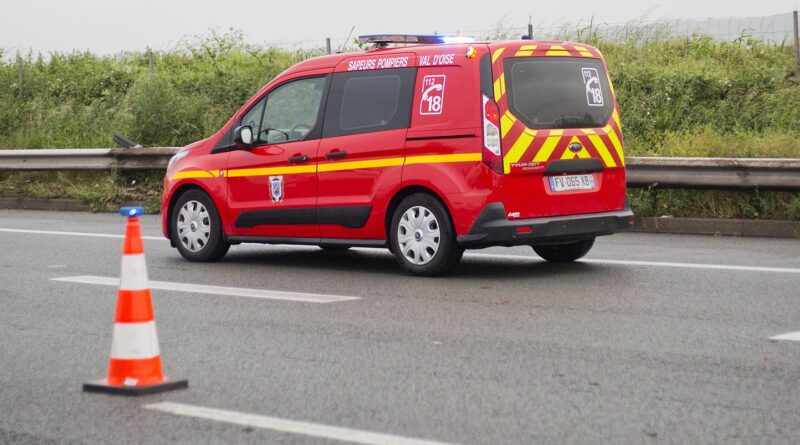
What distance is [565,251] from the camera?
10953 mm

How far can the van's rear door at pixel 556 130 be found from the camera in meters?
9.61

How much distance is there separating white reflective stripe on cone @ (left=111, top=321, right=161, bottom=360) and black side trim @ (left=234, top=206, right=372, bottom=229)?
4549 mm

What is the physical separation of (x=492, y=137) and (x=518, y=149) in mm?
237

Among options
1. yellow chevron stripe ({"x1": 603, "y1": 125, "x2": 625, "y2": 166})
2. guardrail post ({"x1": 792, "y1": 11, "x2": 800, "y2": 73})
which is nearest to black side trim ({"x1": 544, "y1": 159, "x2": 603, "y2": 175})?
yellow chevron stripe ({"x1": 603, "y1": 125, "x2": 625, "y2": 166})

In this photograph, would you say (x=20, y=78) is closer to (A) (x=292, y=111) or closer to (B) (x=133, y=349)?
(A) (x=292, y=111)

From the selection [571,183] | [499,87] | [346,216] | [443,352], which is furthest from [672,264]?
[443,352]

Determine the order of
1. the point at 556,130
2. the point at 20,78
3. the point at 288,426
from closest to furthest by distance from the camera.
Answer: the point at 288,426, the point at 556,130, the point at 20,78

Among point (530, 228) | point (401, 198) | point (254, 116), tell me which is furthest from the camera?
point (254, 116)

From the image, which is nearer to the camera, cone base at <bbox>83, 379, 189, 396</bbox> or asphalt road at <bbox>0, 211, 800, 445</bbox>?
asphalt road at <bbox>0, 211, 800, 445</bbox>

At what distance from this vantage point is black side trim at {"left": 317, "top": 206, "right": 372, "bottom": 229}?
1033 cm

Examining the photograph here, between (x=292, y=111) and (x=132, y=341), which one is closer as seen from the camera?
(x=132, y=341)

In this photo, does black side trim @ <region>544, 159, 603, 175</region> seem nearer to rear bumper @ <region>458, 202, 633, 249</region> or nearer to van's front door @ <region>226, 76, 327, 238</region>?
rear bumper @ <region>458, 202, 633, 249</region>

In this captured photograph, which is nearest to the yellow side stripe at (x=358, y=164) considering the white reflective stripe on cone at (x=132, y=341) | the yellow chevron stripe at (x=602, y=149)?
the yellow chevron stripe at (x=602, y=149)

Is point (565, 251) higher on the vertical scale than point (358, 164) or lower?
lower
